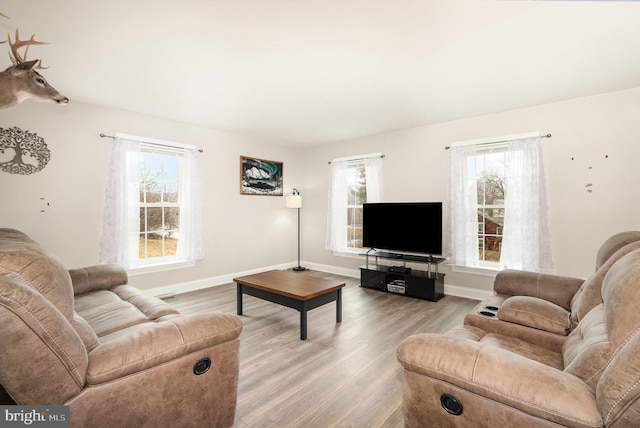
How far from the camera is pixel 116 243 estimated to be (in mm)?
3775

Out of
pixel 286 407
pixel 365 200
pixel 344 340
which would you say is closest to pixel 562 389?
pixel 286 407

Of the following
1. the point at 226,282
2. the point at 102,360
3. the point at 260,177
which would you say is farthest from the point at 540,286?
the point at 260,177

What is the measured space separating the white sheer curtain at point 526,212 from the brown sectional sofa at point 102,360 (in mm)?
3706

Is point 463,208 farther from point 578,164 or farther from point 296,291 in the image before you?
point 296,291

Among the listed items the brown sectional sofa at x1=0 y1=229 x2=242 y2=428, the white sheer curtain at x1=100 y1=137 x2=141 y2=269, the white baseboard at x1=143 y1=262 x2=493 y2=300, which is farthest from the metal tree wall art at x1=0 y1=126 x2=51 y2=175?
the brown sectional sofa at x1=0 y1=229 x2=242 y2=428

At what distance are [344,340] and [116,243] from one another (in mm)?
3168

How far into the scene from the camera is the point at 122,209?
151 inches

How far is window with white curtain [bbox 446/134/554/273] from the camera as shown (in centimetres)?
363

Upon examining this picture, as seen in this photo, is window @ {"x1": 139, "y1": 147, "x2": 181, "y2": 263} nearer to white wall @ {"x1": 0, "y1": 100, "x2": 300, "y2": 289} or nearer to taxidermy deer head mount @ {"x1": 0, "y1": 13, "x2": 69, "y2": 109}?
white wall @ {"x1": 0, "y1": 100, "x2": 300, "y2": 289}

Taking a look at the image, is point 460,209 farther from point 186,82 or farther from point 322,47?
point 186,82

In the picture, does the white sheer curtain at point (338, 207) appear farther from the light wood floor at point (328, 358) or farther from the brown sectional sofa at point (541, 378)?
the brown sectional sofa at point (541, 378)

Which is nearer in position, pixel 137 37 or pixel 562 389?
pixel 562 389

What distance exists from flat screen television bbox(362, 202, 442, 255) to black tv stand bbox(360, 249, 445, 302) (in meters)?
0.15

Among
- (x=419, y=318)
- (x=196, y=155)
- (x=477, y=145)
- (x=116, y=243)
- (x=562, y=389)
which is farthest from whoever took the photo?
(x=196, y=155)
